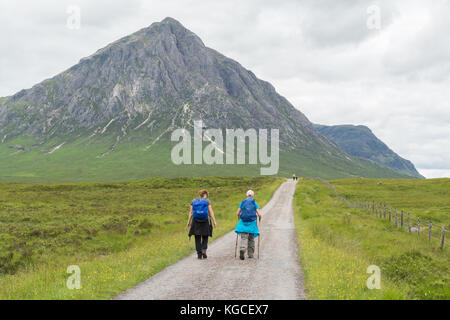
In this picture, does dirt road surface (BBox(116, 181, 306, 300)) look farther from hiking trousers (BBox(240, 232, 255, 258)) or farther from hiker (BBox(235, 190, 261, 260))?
hiker (BBox(235, 190, 261, 260))

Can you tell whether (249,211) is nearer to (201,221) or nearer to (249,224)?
(249,224)

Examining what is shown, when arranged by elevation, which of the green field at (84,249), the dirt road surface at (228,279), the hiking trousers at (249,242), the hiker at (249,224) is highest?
the hiker at (249,224)

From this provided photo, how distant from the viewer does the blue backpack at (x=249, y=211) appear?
1505 centimetres

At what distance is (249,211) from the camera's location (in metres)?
15.1

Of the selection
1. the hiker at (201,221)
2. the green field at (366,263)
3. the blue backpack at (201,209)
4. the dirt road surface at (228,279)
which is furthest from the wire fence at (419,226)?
the blue backpack at (201,209)

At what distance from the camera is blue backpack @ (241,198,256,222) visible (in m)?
15.0

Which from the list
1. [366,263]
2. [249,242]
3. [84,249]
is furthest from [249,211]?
[84,249]

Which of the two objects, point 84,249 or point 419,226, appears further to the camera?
point 419,226

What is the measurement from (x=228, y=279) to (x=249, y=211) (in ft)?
14.4

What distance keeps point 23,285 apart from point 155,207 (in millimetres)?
Result: 35777

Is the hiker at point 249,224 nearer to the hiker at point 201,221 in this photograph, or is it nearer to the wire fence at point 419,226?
the hiker at point 201,221

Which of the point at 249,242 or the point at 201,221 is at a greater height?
the point at 201,221

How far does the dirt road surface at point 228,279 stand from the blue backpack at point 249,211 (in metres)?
1.76
